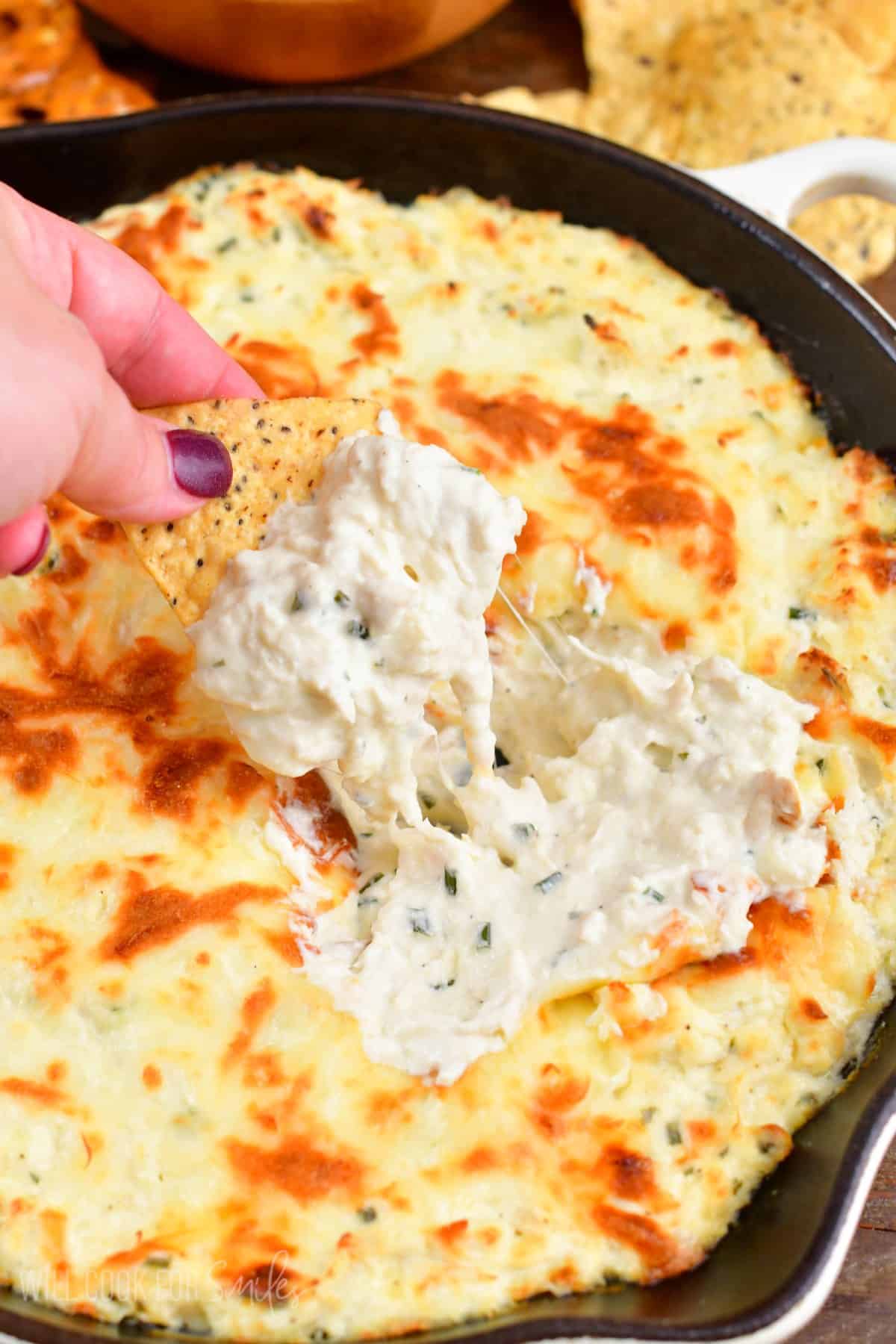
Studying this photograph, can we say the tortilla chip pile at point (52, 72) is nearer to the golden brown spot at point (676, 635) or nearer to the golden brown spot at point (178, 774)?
the golden brown spot at point (178, 774)

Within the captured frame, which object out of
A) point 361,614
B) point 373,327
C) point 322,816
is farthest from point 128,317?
point 322,816

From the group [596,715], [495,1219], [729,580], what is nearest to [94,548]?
[596,715]

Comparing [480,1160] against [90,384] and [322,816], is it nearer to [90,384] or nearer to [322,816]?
[322,816]

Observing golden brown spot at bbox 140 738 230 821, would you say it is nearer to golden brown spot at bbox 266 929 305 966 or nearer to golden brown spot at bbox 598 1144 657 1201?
golden brown spot at bbox 266 929 305 966

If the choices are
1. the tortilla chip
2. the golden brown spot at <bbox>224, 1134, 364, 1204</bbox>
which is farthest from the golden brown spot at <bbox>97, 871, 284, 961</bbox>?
the tortilla chip

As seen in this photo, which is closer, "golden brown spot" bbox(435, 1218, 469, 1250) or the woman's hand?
the woman's hand

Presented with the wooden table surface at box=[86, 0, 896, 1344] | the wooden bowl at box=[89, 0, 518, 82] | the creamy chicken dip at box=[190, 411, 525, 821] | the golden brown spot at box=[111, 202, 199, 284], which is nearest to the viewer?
the creamy chicken dip at box=[190, 411, 525, 821]

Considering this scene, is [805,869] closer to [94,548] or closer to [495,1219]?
[495,1219]
